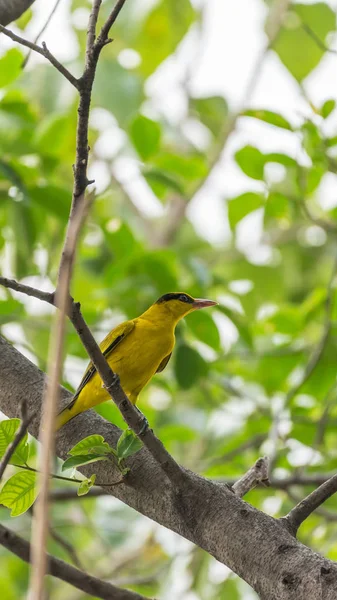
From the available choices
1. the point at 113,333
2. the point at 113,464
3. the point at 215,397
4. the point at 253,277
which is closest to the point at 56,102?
the point at 113,333

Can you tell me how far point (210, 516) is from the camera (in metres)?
2.02

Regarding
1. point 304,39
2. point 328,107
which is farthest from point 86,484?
point 304,39

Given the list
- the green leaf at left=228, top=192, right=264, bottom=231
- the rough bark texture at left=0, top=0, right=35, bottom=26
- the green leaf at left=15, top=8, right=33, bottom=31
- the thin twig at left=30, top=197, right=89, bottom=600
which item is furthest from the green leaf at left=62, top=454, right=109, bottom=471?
the green leaf at left=15, top=8, right=33, bottom=31

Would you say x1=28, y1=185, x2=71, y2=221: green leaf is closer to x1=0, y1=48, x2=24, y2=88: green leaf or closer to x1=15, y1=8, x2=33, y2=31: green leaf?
x1=0, y1=48, x2=24, y2=88: green leaf

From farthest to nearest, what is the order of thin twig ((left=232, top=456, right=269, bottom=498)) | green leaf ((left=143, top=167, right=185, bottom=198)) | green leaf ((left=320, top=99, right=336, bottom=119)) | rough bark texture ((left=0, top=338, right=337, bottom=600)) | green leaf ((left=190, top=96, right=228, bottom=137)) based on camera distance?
green leaf ((left=190, top=96, right=228, bottom=137)) < green leaf ((left=143, top=167, right=185, bottom=198)) < green leaf ((left=320, top=99, right=336, bottom=119)) < thin twig ((left=232, top=456, right=269, bottom=498)) < rough bark texture ((left=0, top=338, right=337, bottom=600))

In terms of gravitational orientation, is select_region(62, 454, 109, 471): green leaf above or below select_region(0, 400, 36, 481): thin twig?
above

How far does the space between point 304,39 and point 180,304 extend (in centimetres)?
171

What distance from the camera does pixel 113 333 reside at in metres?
3.99

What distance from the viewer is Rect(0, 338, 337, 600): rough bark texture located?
177 centimetres

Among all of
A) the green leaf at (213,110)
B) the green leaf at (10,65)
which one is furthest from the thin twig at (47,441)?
the green leaf at (213,110)

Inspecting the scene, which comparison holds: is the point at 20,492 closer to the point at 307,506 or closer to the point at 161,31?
the point at 307,506

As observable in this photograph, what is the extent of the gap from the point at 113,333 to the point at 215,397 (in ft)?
5.30

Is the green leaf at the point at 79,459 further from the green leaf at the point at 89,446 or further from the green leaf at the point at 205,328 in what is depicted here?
the green leaf at the point at 205,328

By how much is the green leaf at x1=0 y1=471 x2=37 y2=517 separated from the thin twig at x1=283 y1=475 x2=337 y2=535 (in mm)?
664
